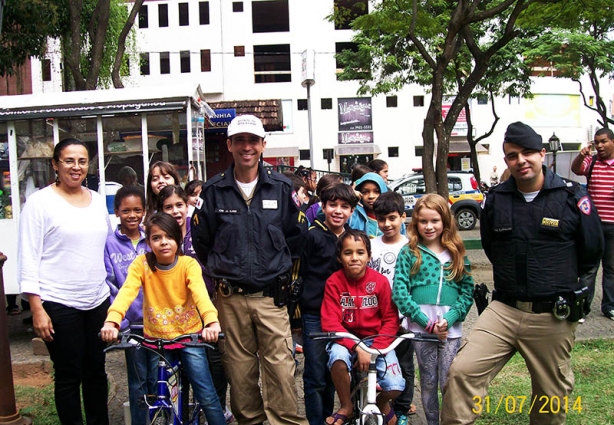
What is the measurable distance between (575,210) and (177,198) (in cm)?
272

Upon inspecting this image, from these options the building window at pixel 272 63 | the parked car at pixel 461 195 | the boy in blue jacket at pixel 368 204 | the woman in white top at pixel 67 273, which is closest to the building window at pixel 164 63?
the building window at pixel 272 63

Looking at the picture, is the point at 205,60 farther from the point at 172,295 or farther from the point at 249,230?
the point at 172,295

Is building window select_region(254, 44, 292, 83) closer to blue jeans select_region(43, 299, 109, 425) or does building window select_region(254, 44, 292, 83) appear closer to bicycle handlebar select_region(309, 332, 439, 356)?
blue jeans select_region(43, 299, 109, 425)

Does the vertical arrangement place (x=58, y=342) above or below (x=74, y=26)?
below

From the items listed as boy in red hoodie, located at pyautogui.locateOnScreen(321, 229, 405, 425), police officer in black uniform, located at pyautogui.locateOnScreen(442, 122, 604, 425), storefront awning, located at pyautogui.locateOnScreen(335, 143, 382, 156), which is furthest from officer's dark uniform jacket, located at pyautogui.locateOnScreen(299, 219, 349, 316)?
storefront awning, located at pyautogui.locateOnScreen(335, 143, 382, 156)

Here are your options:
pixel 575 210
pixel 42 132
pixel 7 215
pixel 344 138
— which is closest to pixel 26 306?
pixel 7 215

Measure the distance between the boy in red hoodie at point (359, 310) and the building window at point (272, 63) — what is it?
34239 millimetres

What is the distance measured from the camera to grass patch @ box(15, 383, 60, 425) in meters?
4.72

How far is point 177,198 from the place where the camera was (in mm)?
4473

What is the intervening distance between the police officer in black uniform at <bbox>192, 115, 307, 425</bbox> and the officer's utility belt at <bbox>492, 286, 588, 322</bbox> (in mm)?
1486

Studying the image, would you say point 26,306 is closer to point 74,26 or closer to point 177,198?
point 177,198

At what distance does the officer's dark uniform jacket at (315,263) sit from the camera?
13.5 ft

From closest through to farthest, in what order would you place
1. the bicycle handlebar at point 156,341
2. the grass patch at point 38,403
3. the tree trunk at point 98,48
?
the bicycle handlebar at point 156,341 < the grass patch at point 38,403 < the tree trunk at point 98,48
